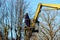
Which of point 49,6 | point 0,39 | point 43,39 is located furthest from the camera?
point 43,39

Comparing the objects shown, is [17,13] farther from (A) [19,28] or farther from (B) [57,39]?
(B) [57,39]

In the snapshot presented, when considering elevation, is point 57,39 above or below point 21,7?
below

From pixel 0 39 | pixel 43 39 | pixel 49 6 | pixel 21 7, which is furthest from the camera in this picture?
pixel 43 39

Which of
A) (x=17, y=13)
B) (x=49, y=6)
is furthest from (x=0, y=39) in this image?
(x=49, y=6)

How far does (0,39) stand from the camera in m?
21.3

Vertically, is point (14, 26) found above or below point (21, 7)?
below

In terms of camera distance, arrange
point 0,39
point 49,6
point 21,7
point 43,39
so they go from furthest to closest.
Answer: point 43,39 < point 0,39 < point 21,7 < point 49,6

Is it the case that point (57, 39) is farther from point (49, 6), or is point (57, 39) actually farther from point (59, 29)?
point (49, 6)

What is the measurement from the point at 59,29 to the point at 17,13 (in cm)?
595

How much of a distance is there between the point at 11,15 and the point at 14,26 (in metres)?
1.19

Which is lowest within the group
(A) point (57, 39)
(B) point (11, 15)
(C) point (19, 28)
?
(A) point (57, 39)

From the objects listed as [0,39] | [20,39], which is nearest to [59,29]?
[20,39]

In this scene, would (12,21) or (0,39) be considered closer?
(12,21)

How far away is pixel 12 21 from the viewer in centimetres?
1938
